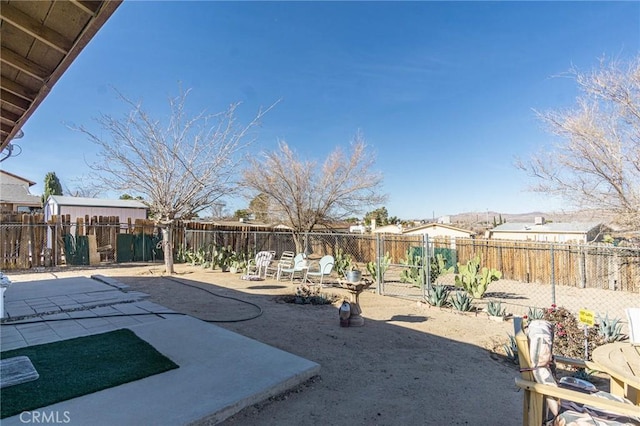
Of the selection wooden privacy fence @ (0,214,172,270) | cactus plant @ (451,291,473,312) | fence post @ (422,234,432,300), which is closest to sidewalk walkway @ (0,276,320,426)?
cactus plant @ (451,291,473,312)

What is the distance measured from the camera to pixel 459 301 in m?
6.84

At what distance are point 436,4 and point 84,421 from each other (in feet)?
39.5

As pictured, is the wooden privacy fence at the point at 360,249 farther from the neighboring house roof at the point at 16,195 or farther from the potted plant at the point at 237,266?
the neighboring house roof at the point at 16,195

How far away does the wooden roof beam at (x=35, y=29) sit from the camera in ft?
7.01

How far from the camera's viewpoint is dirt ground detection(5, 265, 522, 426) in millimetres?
2855

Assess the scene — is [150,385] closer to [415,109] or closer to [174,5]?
[174,5]

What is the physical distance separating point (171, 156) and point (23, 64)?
9444mm

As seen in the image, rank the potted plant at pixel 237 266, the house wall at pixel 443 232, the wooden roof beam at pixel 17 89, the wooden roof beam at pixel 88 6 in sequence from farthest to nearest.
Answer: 1. the house wall at pixel 443 232
2. the potted plant at pixel 237 266
3. the wooden roof beam at pixel 17 89
4. the wooden roof beam at pixel 88 6

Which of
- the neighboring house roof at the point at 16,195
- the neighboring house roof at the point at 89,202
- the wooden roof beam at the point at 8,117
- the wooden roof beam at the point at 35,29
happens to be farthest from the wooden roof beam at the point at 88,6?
the neighboring house roof at the point at 16,195

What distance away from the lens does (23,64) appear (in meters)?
2.72

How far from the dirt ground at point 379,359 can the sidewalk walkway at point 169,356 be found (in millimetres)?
202

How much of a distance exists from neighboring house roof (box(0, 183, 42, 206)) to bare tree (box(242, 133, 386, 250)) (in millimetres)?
21415

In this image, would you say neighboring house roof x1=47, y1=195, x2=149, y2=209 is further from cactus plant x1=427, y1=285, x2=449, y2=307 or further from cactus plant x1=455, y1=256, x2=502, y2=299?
cactus plant x1=455, y1=256, x2=502, y2=299

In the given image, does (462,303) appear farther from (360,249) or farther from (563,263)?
(360,249)
